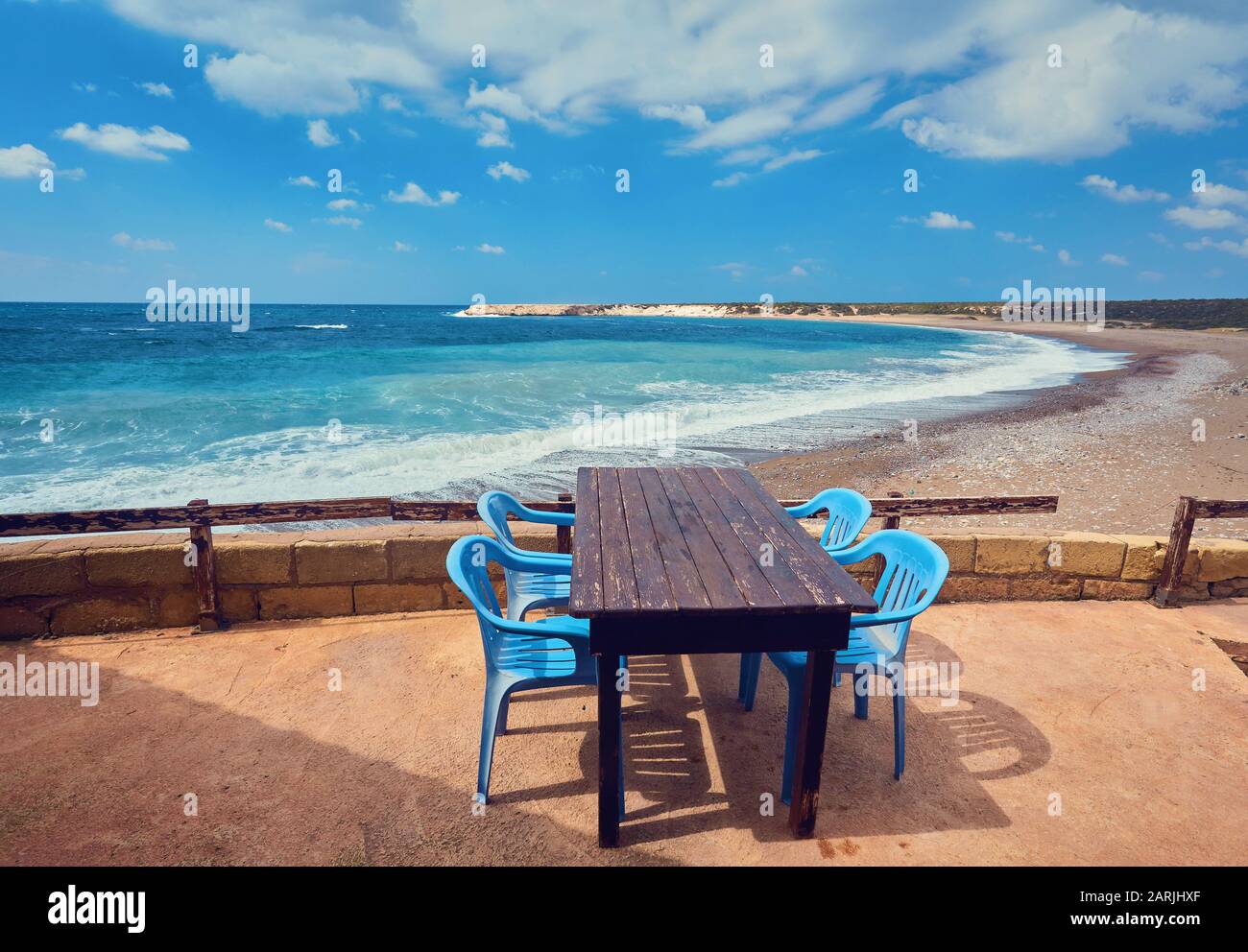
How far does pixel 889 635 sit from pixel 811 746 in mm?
851

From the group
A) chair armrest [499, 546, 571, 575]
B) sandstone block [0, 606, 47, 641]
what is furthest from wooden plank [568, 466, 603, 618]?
sandstone block [0, 606, 47, 641]

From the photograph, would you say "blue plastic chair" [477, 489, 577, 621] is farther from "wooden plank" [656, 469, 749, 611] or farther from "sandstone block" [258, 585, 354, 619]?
"sandstone block" [258, 585, 354, 619]

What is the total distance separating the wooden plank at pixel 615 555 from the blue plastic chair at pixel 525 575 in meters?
0.43

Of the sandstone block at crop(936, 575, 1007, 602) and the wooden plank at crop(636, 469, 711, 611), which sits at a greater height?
the wooden plank at crop(636, 469, 711, 611)

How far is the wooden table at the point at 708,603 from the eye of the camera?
2.19 meters

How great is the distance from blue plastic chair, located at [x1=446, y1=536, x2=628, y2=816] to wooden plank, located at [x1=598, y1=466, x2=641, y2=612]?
0.33 metres

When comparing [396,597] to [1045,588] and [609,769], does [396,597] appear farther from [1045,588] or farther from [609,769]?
[1045,588]

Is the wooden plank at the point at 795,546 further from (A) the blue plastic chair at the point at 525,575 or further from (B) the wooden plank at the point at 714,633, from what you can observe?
(A) the blue plastic chair at the point at 525,575

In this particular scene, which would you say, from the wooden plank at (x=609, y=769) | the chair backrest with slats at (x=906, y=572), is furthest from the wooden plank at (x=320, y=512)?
the wooden plank at (x=609, y=769)

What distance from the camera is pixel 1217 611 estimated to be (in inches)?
171

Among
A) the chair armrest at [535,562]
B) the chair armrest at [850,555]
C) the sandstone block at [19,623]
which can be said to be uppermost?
the chair armrest at [850,555]

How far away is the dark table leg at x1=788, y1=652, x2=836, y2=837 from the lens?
2.41 m
